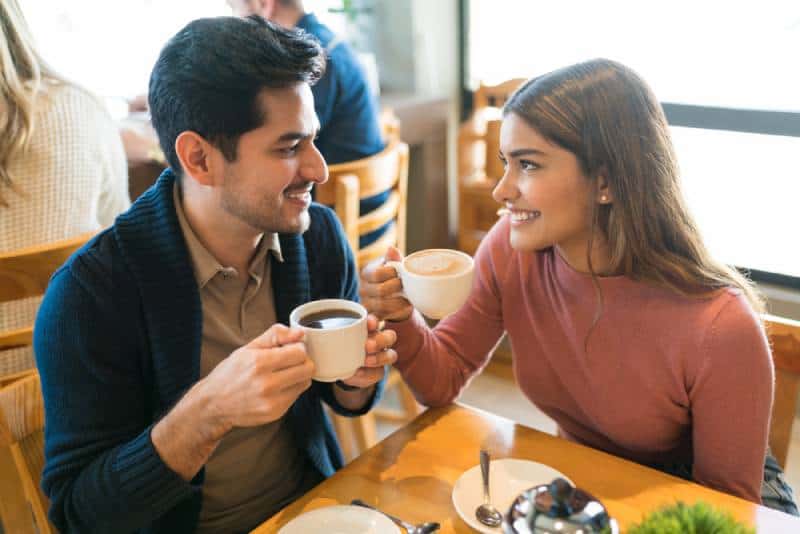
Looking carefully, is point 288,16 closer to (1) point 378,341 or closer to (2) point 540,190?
(2) point 540,190

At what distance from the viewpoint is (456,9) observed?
3.32 metres

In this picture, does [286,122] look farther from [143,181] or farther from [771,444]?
[143,181]

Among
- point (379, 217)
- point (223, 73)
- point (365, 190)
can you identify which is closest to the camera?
point (223, 73)

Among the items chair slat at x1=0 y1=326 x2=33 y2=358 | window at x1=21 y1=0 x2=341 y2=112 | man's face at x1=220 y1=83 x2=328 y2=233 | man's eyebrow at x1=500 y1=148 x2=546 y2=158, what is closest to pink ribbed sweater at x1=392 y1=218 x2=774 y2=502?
man's eyebrow at x1=500 y1=148 x2=546 y2=158

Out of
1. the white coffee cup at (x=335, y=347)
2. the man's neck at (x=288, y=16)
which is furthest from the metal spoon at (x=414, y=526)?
the man's neck at (x=288, y=16)

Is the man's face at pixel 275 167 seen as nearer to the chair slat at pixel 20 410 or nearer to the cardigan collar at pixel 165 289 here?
the cardigan collar at pixel 165 289

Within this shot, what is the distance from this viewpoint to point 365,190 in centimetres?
199

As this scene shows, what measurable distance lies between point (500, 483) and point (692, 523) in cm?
40

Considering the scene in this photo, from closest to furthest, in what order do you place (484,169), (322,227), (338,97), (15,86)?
1. (322,227)
2. (15,86)
3. (338,97)
4. (484,169)

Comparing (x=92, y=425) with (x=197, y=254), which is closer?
(x=92, y=425)

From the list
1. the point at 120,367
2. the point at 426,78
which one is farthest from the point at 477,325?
the point at 426,78

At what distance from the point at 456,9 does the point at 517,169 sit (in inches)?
89.0

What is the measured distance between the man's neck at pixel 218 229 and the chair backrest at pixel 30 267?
202mm

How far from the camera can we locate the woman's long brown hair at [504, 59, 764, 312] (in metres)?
1.24
